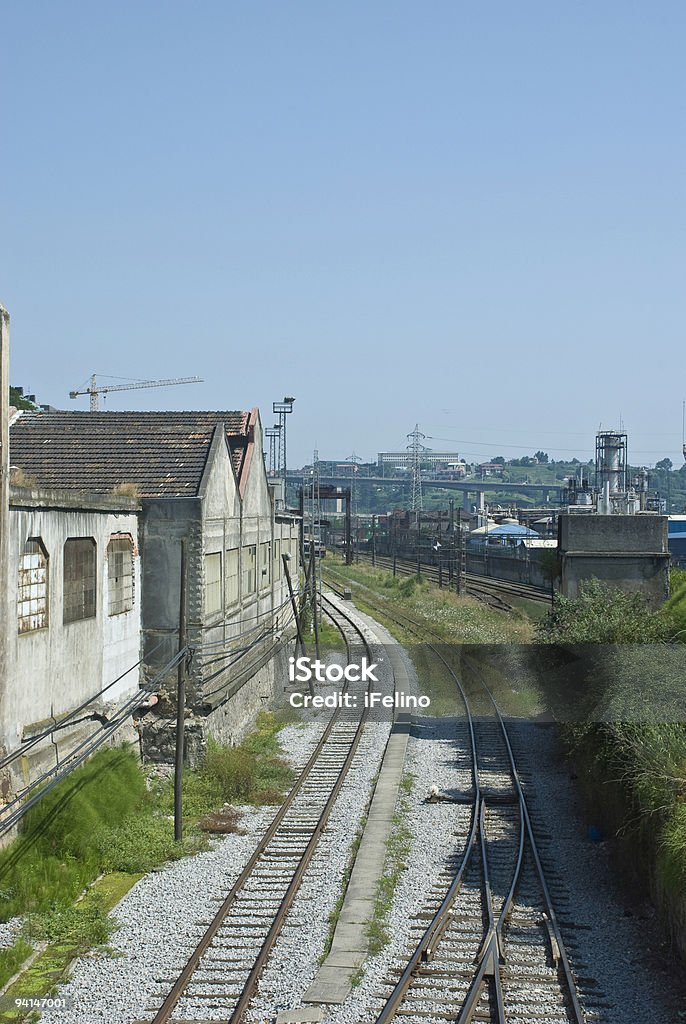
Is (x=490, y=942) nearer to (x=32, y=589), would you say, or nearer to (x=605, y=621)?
(x=32, y=589)

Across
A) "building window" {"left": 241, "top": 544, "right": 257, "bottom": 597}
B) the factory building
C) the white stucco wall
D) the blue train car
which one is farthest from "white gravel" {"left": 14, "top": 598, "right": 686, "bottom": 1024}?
the blue train car

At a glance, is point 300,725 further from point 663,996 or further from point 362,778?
point 663,996

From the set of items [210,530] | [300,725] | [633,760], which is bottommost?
[300,725]

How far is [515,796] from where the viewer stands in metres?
18.1

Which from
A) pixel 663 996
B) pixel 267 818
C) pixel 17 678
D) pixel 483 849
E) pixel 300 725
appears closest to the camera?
pixel 663 996

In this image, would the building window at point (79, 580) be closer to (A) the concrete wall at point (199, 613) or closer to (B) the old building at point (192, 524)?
(B) the old building at point (192, 524)

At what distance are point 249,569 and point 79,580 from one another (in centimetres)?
957

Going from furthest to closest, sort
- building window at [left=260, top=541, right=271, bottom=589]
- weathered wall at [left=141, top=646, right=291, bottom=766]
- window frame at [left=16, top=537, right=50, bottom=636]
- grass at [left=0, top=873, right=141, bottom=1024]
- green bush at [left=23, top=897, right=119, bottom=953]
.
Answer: building window at [left=260, top=541, right=271, bottom=589]
weathered wall at [left=141, top=646, right=291, bottom=766]
window frame at [left=16, top=537, right=50, bottom=636]
green bush at [left=23, top=897, right=119, bottom=953]
grass at [left=0, top=873, right=141, bottom=1024]

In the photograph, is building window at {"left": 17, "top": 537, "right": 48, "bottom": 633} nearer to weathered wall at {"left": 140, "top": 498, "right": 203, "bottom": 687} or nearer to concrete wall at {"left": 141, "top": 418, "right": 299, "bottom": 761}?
concrete wall at {"left": 141, "top": 418, "right": 299, "bottom": 761}

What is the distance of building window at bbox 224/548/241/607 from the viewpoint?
22.5 m

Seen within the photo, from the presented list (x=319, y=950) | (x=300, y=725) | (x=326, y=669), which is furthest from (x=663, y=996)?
(x=326, y=669)

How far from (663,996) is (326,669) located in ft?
71.4

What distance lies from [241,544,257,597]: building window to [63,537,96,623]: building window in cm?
775

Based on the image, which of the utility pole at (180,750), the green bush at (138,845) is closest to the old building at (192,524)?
the utility pole at (180,750)
